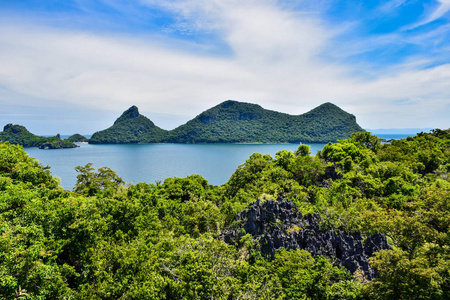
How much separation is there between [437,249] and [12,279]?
54.8ft

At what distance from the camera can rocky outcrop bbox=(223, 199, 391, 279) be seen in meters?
15.4

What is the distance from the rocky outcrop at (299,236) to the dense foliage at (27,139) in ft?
580

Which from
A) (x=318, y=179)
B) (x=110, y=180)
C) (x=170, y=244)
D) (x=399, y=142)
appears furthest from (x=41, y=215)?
(x=399, y=142)

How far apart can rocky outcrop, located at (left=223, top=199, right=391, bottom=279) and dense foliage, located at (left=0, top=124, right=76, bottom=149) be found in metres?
177

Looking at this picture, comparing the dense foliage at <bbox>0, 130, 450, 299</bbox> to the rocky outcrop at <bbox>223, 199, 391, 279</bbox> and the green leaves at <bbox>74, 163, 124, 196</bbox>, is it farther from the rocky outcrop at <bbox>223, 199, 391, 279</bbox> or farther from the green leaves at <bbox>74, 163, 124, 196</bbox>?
the green leaves at <bbox>74, 163, 124, 196</bbox>

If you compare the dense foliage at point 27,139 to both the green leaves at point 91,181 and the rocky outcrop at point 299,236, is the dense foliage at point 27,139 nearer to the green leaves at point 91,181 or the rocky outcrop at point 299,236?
the green leaves at point 91,181

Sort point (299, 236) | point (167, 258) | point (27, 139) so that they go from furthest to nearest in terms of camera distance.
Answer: point (27, 139) → point (299, 236) → point (167, 258)

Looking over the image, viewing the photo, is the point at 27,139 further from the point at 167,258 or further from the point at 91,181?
the point at 167,258

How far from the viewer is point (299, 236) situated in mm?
16578

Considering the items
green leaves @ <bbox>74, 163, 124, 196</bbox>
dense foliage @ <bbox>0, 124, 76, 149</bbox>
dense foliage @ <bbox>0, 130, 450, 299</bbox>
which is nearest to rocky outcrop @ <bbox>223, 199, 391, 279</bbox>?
dense foliage @ <bbox>0, 130, 450, 299</bbox>

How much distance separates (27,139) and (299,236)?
203135mm

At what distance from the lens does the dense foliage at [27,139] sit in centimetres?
15812

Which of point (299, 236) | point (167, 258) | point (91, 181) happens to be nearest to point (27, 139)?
point (91, 181)

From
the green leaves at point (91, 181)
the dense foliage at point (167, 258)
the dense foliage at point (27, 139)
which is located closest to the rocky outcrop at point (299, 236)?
the dense foliage at point (167, 258)
